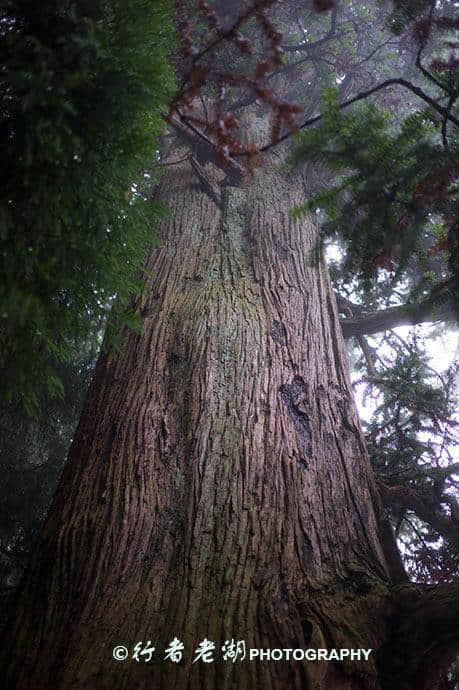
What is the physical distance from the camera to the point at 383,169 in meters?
2.21

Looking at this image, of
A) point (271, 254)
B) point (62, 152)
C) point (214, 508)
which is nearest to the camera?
point (62, 152)

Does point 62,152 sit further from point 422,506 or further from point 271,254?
point 422,506

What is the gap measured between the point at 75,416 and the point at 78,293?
3.79m

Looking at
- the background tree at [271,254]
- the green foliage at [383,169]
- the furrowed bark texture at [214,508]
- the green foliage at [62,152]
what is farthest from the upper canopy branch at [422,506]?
the green foliage at [62,152]

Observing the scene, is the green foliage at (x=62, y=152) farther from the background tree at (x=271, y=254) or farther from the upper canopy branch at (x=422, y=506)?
the upper canopy branch at (x=422, y=506)

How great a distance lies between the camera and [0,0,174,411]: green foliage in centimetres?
170

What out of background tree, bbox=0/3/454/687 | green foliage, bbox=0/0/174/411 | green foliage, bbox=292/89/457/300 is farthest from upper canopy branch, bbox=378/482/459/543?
green foliage, bbox=0/0/174/411

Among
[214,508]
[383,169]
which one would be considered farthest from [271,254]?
[214,508]

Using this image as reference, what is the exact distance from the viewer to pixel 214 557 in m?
2.15

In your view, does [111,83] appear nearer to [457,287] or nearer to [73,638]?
[457,287]

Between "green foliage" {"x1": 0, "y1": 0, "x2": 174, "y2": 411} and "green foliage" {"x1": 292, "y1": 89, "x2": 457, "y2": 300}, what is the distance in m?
0.75

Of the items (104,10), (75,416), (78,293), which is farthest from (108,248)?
(75,416)

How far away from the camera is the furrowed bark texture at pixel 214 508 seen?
6.23 feet

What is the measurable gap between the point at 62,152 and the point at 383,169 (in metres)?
1.36
